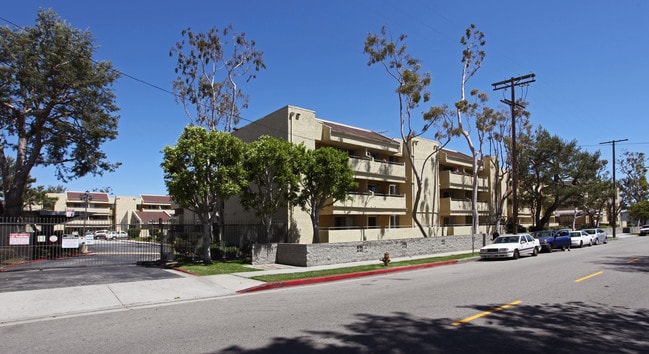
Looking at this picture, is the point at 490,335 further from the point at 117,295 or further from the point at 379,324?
the point at 117,295

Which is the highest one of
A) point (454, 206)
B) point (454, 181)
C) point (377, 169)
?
point (377, 169)

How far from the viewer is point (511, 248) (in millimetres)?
23266

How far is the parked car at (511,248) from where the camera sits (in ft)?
76.0

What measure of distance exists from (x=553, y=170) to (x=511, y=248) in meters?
25.5

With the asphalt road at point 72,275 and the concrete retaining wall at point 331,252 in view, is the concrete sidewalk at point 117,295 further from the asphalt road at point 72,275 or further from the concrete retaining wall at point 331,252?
the concrete retaining wall at point 331,252

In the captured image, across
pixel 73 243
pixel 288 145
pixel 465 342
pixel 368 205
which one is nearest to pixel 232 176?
pixel 288 145

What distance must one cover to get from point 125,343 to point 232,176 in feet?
42.7

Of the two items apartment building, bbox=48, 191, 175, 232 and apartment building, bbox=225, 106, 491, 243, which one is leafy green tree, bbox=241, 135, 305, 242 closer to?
apartment building, bbox=225, 106, 491, 243

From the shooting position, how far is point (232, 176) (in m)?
19.7

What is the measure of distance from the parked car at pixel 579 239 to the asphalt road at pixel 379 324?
23177 mm

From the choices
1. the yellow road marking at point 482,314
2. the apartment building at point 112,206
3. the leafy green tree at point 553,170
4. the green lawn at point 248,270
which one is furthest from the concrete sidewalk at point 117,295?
the apartment building at point 112,206

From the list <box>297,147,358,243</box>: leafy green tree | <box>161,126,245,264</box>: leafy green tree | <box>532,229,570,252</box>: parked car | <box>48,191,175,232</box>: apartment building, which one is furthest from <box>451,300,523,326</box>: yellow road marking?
<box>48,191,175,232</box>: apartment building

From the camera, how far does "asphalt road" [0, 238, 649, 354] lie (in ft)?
21.3

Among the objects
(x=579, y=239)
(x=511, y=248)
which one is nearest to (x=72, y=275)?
(x=511, y=248)
